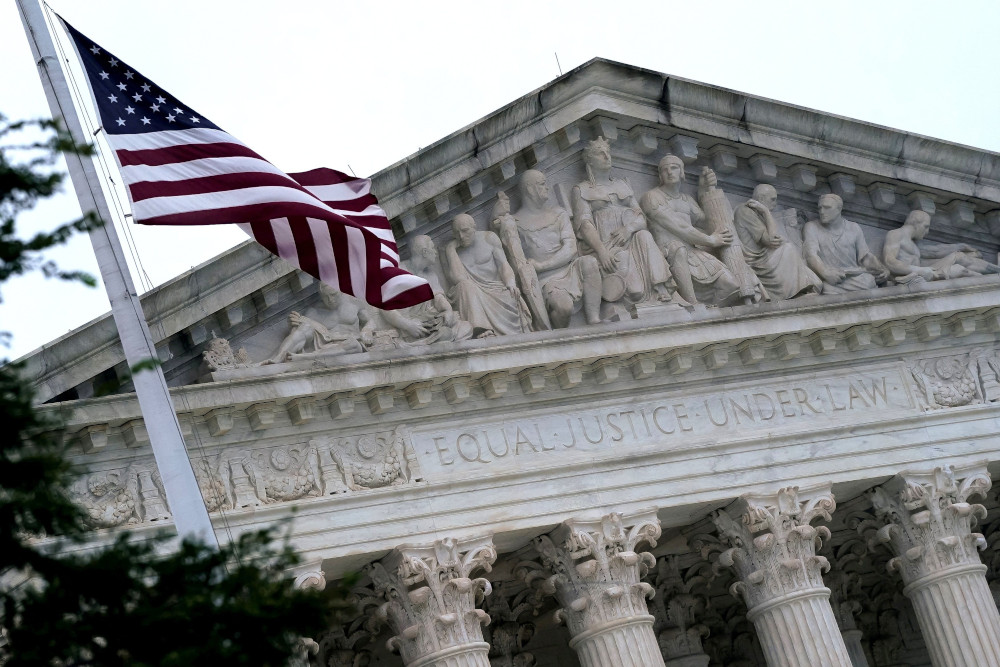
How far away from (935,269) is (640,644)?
717 cm

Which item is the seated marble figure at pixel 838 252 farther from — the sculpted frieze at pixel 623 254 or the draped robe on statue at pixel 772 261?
the draped robe on statue at pixel 772 261

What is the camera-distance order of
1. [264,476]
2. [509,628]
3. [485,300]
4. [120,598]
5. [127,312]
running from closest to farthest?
[120,598]
[127,312]
[264,476]
[485,300]
[509,628]

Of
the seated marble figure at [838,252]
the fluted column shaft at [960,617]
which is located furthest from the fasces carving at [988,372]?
the fluted column shaft at [960,617]

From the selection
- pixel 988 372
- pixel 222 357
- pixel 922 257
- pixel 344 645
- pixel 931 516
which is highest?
pixel 222 357

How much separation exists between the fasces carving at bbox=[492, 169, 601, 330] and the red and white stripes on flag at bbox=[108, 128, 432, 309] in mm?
3257

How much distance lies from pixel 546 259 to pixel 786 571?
500 cm

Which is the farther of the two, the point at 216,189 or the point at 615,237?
A: the point at 615,237

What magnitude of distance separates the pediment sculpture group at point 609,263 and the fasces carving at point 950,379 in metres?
1.19

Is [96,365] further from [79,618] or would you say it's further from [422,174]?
[79,618]

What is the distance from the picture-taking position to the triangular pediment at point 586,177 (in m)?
20.6

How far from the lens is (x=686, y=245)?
926 inches

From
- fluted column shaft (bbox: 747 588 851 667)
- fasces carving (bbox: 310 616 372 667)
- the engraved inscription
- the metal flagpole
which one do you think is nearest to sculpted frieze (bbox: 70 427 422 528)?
the engraved inscription

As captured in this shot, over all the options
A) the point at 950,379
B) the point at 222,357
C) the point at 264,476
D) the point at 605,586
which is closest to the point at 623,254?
the point at 605,586

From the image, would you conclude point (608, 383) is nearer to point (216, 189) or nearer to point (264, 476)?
point (264, 476)
